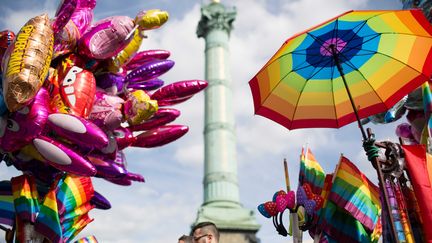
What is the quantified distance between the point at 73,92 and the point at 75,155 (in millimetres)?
800

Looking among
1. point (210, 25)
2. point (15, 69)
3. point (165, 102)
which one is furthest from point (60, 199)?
point (210, 25)

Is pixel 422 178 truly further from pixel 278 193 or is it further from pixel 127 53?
pixel 127 53

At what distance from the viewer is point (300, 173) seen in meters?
5.94

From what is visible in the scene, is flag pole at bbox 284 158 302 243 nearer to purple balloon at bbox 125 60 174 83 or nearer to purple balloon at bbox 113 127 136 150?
purple balloon at bbox 113 127 136 150

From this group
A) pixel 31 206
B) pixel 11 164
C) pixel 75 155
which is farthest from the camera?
pixel 11 164

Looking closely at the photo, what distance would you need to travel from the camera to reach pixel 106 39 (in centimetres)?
582

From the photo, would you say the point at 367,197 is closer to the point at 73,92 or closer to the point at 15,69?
the point at 73,92

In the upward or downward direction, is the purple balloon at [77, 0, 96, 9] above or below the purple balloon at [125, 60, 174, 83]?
above

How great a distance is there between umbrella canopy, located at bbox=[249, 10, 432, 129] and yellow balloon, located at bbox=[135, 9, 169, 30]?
1730 millimetres

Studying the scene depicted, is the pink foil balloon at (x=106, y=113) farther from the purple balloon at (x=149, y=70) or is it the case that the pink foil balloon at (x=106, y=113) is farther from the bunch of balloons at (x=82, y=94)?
the purple balloon at (x=149, y=70)

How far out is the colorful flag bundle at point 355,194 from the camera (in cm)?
490

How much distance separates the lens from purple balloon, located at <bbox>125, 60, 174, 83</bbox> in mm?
6829

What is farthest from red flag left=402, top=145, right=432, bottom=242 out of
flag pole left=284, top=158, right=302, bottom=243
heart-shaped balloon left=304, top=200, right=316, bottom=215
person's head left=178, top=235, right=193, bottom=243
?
person's head left=178, top=235, right=193, bottom=243

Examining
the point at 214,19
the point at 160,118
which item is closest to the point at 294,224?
the point at 160,118
